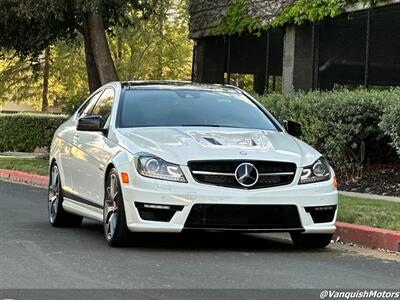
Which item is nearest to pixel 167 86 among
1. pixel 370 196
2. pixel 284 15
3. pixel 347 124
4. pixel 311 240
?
pixel 311 240

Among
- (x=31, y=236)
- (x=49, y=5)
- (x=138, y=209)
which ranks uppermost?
(x=49, y=5)

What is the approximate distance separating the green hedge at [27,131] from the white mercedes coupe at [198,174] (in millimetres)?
20819

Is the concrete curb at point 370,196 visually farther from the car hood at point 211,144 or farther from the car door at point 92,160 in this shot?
the car door at point 92,160

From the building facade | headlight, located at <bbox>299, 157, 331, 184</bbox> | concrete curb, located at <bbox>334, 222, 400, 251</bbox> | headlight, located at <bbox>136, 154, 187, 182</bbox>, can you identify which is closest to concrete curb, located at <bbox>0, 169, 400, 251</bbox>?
concrete curb, located at <bbox>334, 222, 400, 251</bbox>

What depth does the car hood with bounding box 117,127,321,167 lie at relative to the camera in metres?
7.34

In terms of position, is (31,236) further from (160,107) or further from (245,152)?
(245,152)

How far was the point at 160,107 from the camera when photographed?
28.1 ft

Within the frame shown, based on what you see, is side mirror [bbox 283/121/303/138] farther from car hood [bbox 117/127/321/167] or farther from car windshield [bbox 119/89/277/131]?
car hood [bbox 117/127/321/167]

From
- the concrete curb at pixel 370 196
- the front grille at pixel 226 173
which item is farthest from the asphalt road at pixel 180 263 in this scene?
the concrete curb at pixel 370 196

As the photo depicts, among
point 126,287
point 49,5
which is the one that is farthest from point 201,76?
point 126,287

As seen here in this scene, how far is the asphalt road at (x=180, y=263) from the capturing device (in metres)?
6.25

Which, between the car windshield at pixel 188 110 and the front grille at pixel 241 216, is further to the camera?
the car windshield at pixel 188 110

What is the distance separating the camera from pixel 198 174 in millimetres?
7266

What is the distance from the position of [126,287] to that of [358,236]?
11.7 feet
